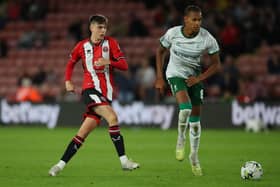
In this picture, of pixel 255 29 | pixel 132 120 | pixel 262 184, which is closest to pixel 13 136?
pixel 132 120

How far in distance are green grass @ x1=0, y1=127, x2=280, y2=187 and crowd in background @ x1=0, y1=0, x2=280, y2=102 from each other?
262 cm

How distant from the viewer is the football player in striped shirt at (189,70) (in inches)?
415

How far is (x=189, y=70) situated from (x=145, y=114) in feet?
39.4

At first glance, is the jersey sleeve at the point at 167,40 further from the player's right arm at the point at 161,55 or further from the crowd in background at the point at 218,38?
the crowd in background at the point at 218,38

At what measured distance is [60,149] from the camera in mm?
15461

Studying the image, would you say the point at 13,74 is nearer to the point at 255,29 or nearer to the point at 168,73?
the point at 255,29

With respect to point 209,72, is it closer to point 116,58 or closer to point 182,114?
point 182,114

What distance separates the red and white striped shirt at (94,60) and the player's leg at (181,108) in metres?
0.75

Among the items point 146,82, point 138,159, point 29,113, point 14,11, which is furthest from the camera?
point 14,11

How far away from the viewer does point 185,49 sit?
1083cm

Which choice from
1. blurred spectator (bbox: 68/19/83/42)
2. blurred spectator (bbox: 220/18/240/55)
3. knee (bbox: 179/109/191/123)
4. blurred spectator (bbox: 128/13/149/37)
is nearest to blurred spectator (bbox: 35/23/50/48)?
blurred spectator (bbox: 68/19/83/42)

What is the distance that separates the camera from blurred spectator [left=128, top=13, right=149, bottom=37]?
2708cm

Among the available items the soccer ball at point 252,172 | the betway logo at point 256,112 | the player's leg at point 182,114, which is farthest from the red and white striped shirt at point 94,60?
the betway logo at point 256,112

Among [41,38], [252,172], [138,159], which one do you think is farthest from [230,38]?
[252,172]
